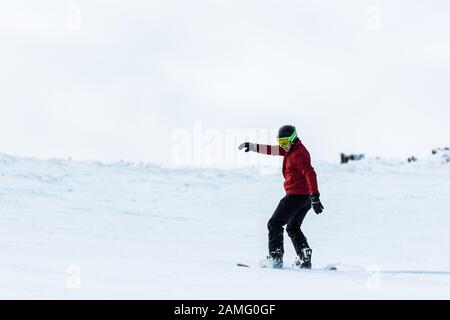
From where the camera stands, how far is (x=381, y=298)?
7016 millimetres

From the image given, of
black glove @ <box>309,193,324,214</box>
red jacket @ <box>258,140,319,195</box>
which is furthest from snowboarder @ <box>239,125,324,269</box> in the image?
black glove @ <box>309,193,324,214</box>

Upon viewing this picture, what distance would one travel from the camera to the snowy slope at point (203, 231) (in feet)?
24.5

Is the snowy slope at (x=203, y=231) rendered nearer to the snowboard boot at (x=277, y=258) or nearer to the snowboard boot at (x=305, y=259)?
the snowboard boot at (x=305, y=259)

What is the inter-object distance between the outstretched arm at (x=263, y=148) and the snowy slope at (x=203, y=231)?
1446 mm

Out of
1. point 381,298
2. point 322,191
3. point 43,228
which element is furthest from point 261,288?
point 322,191

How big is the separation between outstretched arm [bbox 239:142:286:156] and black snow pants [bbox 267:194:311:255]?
0.57 m

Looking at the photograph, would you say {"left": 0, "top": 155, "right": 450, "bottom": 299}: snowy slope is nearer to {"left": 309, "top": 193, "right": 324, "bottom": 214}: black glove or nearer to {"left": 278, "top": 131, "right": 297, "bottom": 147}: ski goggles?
{"left": 309, "top": 193, "right": 324, "bottom": 214}: black glove

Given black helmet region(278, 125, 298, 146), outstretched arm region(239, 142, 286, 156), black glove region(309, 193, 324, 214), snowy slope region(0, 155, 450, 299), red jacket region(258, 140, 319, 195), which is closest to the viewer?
snowy slope region(0, 155, 450, 299)

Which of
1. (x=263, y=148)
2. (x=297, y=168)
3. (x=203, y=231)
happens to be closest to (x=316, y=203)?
(x=297, y=168)

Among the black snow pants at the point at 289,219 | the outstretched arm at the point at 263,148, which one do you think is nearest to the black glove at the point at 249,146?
the outstretched arm at the point at 263,148

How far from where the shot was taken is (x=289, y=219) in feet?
31.6

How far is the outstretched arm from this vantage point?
385 inches
